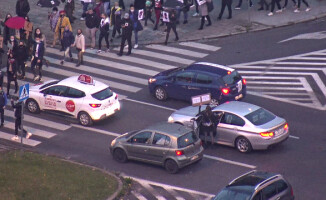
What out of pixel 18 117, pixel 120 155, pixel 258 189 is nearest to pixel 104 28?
pixel 18 117

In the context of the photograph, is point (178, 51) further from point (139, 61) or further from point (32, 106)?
point (32, 106)

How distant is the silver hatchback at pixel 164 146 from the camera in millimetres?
23688

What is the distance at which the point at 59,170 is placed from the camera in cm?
2355

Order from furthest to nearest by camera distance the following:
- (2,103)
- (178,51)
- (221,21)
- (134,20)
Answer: (221,21) < (134,20) < (178,51) < (2,103)

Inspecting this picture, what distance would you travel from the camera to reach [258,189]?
760 inches

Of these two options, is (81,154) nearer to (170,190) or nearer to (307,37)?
(170,190)

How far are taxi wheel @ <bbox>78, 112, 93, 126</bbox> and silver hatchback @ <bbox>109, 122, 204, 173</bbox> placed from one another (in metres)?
3.41

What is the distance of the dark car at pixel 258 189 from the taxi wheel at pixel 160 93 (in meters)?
10.6

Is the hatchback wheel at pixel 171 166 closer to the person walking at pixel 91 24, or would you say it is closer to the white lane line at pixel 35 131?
the white lane line at pixel 35 131

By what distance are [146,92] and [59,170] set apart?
28.6 ft

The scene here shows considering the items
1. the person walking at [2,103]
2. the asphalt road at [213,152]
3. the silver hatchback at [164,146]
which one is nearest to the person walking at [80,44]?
the asphalt road at [213,152]

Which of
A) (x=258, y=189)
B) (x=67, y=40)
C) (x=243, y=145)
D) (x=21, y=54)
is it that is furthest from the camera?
(x=67, y=40)

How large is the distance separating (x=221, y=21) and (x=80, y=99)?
14430mm

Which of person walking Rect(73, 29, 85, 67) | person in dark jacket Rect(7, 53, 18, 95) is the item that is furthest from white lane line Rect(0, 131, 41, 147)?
person walking Rect(73, 29, 85, 67)
